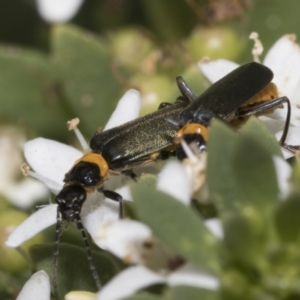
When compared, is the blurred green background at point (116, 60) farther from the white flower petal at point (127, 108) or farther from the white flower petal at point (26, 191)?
the white flower petal at point (127, 108)

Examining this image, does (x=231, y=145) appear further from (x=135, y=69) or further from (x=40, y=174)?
(x=135, y=69)

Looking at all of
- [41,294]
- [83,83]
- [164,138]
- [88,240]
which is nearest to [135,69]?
[83,83]

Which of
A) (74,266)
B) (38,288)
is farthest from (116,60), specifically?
(38,288)

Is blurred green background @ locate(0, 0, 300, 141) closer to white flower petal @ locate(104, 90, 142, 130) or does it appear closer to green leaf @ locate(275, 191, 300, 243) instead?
white flower petal @ locate(104, 90, 142, 130)

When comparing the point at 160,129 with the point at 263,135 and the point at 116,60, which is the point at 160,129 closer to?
the point at 116,60

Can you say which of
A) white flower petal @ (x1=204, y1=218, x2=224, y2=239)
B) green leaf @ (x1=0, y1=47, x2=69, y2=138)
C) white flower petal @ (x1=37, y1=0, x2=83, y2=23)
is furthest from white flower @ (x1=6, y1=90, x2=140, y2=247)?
white flower petal @ (x1=37, y1=0, x2=83, y2=23)

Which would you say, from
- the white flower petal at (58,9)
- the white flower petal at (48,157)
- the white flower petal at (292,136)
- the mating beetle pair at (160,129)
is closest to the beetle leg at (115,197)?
the mating beetle pair at (160,129)
